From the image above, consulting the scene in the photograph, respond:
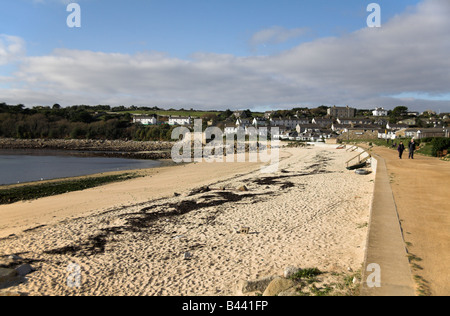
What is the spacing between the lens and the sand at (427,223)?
4477 millimetres

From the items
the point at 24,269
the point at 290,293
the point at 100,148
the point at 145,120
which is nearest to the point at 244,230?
the point at 290,293

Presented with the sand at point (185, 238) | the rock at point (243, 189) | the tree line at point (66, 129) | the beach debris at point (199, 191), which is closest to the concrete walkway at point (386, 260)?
the sand at point (185, 238)

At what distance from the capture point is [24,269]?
628 centimetres

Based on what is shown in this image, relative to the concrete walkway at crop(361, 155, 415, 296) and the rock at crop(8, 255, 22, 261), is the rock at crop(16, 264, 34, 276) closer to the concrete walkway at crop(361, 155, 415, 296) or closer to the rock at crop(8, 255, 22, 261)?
the rock at crop(8, 255, 22, 261)

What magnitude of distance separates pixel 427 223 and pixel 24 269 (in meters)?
9.61

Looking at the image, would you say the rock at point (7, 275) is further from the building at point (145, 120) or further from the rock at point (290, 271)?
the building at point (145, 120)

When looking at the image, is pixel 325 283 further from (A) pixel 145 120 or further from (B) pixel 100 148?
(A) pixel 145 120

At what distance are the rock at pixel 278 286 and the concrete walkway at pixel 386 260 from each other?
3.96 ft

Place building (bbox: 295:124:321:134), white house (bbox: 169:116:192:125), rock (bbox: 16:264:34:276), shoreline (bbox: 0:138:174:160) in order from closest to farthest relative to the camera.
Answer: rock (bbox: 16:264:34:276)
shoreline (bbox: 0:138:174:160)
building (bbox: 295:124:321:134)
white house (bbox: 169:116:192:125)

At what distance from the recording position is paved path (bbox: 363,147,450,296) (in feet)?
14.7

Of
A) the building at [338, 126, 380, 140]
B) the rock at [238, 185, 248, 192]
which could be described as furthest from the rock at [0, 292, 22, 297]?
→ the building at [338, 126, 380, 140]

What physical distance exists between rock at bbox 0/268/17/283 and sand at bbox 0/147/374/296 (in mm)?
363
